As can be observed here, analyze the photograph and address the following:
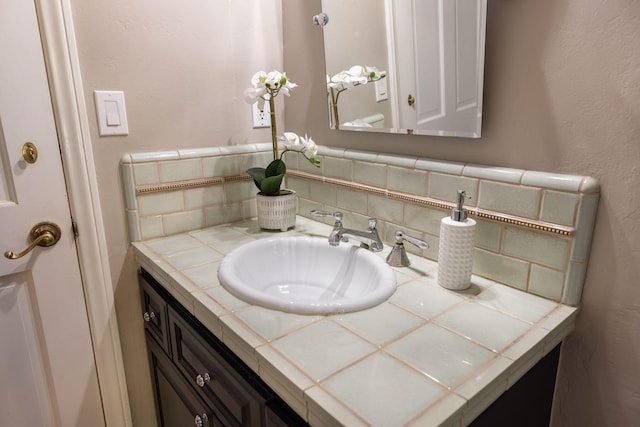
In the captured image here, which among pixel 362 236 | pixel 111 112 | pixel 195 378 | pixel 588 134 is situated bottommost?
pixel 195 378

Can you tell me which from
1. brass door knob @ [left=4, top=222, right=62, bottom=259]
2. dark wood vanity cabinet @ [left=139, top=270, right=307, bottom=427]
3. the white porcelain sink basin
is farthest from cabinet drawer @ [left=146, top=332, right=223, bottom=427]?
brass door knob @ [left=4, top=222, right=62, bottom=259]

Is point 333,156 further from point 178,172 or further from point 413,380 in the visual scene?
point 413,380

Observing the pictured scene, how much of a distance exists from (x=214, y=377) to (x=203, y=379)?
7cm

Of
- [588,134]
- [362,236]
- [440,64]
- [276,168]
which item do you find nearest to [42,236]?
[276,168]

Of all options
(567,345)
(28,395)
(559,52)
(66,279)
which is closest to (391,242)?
(567,345)

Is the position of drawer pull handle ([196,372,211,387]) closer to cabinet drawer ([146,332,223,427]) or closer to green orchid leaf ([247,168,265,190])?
cabinet drawer ([146,332,223,427])

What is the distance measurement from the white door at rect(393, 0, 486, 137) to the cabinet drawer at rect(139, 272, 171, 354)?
80 centimetres

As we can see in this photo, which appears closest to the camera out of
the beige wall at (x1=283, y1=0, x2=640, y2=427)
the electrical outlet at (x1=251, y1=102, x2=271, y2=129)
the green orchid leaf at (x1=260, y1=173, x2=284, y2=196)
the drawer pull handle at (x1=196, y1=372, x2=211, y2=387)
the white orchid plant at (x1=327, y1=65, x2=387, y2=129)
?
the beige wall at (x1=283, y1=0, x2=640, y2=427)

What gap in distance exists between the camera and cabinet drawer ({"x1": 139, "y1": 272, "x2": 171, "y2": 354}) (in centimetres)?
110

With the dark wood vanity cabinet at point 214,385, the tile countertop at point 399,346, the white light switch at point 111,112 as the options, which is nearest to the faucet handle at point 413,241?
the tile countertop at point 399,346

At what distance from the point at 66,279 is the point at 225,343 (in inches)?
25.0

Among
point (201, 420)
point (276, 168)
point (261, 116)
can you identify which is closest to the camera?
point (201, 420)

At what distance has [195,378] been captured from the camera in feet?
3.20

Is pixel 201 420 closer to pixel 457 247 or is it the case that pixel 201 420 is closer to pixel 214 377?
pixel 214 377
